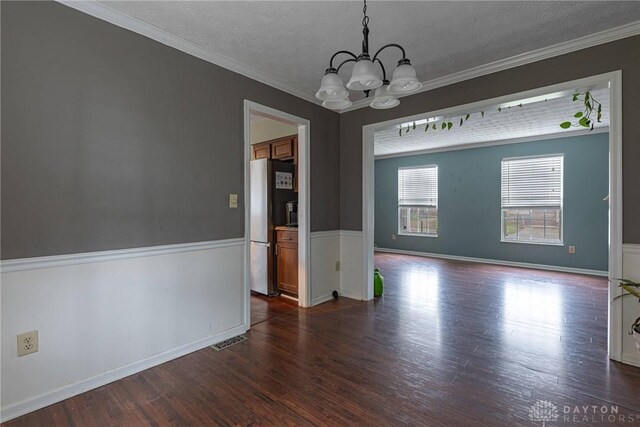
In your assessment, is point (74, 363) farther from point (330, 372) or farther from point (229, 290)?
point (330, 372)

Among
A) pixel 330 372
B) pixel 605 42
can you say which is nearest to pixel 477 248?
pixel 605 42

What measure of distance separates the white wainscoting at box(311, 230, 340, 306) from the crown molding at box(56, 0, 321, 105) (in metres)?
1.84

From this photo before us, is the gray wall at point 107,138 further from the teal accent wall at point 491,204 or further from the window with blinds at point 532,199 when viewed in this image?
the window with blinds at point 532,199

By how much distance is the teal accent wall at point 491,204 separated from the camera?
17.4 ft

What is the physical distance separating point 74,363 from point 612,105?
14.1ft

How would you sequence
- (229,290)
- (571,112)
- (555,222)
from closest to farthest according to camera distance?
1. (229,290)
2. (571,112)
3. (555,222)

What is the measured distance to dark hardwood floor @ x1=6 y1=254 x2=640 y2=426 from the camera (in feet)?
5.79

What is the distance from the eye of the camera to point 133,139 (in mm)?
2227

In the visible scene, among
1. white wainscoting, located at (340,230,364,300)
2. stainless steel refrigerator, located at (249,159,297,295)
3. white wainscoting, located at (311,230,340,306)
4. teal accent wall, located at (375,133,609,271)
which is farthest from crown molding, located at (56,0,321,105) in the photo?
teal accent wall, located at (375,133,609,271)

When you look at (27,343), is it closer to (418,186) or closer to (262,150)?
(262,150)

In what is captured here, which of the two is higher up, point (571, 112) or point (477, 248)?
point (571, 112)

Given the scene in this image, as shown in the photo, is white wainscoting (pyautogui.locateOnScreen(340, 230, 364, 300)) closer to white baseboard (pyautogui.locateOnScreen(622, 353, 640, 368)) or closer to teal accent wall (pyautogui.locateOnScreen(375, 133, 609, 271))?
white baseboard (pyautogui.locateOnScreen(622, 353, 640, 368))

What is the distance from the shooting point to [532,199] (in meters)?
5.91

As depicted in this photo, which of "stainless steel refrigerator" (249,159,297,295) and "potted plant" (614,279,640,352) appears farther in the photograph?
"stainless steel refrigerator" (249,159,297,295)
